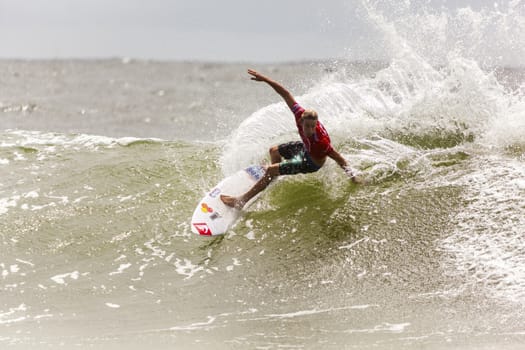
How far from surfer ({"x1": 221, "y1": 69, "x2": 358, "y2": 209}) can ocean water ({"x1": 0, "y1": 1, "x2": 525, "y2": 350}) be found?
0.35m

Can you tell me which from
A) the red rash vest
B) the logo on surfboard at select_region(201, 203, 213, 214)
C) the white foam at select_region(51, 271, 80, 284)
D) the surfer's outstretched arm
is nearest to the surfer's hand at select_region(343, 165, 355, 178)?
the red rash vest

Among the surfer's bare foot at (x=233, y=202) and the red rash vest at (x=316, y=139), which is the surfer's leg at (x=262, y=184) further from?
the red rash vest at (x=316, y=139)

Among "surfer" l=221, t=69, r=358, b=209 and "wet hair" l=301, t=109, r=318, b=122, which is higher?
"wet hair" l=301, t=109, r=318, b=122

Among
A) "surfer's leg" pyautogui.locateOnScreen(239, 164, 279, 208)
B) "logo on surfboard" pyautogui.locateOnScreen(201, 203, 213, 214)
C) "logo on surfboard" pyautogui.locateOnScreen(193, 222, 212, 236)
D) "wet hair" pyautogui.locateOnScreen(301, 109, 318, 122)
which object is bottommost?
"logo on surfboard" pyautogui.locateOnScreen(193, 222, 212, 236)

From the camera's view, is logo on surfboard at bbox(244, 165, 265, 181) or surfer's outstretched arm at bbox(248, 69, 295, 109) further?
logo on surfboard at bbox(244, 165, 265, 181)

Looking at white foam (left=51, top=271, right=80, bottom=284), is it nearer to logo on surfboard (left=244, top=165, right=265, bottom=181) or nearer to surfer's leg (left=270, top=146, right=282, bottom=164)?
logo on surfboard (left=244, top=165, right=265, bottom=181)

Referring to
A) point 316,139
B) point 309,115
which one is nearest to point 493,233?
point 316,139

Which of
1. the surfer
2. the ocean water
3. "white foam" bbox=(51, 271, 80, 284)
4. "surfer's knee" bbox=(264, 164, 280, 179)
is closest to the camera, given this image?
the ocean water

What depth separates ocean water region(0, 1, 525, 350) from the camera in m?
5.80

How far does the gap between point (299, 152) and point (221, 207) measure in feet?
3.51

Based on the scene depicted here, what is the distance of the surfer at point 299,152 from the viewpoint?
7398 millimetres

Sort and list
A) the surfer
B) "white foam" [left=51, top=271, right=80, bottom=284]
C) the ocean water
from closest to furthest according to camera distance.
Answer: the ocean water, "white foam" [left=51, top=271, right=80, bottom=284], the surfer

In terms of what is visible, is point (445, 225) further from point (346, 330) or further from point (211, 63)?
point (211, 63)

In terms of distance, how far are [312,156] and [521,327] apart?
117 inches
